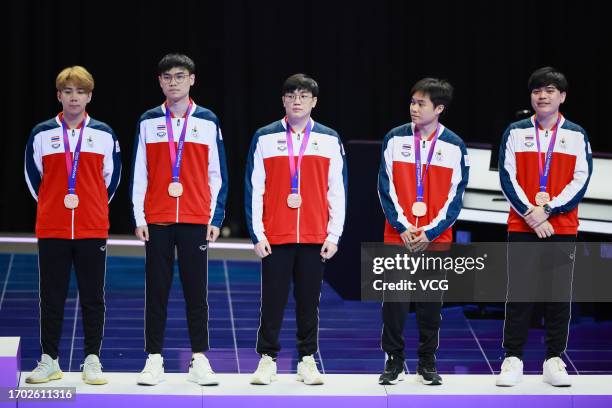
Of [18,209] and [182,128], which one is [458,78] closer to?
[18,209]

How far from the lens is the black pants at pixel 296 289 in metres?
5.86

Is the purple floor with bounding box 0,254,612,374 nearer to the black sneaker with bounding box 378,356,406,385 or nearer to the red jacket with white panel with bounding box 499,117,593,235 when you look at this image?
the black sneaker with bounding box 378,356,406,385

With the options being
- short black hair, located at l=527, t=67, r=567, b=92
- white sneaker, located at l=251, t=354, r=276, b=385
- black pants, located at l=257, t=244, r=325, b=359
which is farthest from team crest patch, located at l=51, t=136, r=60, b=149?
short black hair, located at l=527, t=67, r=567, b=92

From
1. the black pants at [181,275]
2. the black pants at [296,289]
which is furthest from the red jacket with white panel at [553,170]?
A: the black pants at [181,275]

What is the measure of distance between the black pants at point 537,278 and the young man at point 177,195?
1.49 m

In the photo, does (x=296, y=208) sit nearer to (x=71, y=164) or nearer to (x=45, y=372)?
(x=71, y=164)

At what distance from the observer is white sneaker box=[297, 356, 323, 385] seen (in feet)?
19.4

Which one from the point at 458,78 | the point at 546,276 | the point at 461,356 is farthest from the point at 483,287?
the point at 458,78

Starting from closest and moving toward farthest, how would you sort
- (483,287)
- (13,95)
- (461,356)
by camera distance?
(461,356), (483,287), (13,95)

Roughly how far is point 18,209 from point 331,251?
5.98m

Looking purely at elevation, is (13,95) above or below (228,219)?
above

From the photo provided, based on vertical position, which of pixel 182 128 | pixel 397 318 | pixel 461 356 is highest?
pixel 182 128

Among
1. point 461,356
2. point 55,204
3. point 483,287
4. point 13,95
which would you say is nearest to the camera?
point 55,204

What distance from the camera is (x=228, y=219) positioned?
1134cm
